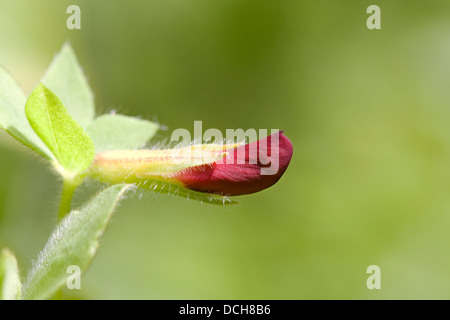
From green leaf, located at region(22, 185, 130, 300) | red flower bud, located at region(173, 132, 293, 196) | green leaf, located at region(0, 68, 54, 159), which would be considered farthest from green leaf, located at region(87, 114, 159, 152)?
green leaf, located at region(22, 185, 130, 300)

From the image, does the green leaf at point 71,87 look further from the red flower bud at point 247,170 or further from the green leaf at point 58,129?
the red flower bud at point 247,170

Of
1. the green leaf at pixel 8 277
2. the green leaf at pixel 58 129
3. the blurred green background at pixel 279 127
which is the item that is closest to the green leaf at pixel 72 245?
the green leaf at pixel 8 277

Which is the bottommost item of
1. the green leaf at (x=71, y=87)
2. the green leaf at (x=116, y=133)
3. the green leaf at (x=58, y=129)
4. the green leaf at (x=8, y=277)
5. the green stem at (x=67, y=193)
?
the green leaf at (x=8, y=277)

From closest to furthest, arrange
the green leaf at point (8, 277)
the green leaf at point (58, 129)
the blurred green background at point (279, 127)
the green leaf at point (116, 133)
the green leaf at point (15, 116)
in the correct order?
1. the green leaf at point (8, 277)
2. the green leaf at point (58, 129)
3. the green leaf at point (15, 116)
4. the green leaf at point (116, 133)
5. the blurred green background at point (279, 127)

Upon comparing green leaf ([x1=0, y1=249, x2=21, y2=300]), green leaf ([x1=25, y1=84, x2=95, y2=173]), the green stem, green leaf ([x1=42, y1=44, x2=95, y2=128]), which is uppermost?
green leaf ([x1=42, y1=44, x2=95, y2=128])

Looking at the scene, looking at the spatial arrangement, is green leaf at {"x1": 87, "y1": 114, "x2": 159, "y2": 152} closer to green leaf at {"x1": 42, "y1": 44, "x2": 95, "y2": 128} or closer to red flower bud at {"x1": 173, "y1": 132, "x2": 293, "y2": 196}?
green leaf at {"x1": 42, "y1": 44, "x2": 95, "y2": 128}

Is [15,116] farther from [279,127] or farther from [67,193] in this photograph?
[279,127]

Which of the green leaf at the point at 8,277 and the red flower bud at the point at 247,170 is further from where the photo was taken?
the red flower bud at the point at 247,170

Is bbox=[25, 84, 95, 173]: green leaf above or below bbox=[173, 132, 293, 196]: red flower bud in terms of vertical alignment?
above
